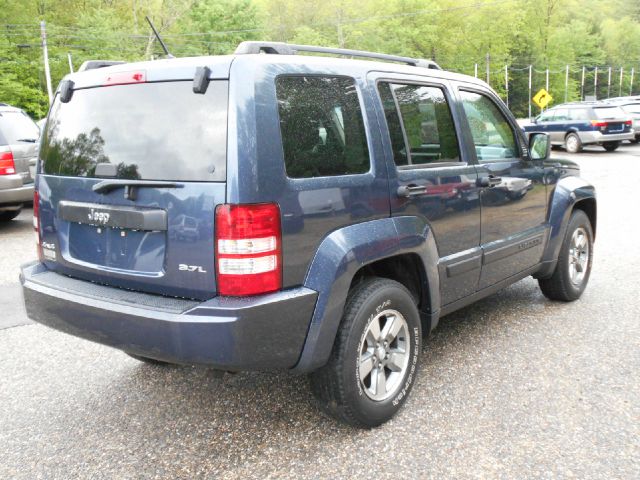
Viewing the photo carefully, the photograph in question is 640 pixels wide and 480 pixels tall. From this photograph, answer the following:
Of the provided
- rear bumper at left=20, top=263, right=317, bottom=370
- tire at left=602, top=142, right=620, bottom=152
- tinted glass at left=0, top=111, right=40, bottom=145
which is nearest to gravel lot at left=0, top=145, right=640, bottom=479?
rear bumper at left=20, top=263, right=317, bottom=370

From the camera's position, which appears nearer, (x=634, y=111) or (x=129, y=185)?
(x=129, y=185)

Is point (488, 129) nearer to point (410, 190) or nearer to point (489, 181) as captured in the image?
point (489, 181)

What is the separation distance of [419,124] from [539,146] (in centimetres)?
156

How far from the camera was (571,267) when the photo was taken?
516cm

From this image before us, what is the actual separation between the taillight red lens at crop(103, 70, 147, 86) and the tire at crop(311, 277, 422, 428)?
1.43m

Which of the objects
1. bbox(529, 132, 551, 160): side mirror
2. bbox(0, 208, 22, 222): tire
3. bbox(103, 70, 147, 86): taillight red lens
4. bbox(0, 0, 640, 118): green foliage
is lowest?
bbox(0, 208, 22, 222): tire

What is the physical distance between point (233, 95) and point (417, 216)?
128 cm

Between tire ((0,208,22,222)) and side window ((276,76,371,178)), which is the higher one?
side window ((276,76,371,178))

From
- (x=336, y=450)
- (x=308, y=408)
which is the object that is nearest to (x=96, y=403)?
(x=308, y=408)

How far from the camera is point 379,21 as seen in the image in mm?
68938

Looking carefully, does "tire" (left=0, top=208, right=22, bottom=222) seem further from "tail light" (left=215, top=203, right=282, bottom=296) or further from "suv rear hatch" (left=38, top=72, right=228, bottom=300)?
"tail light" (left=215, top=203, right=282, bottom=296)

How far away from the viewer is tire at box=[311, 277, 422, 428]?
294 cm

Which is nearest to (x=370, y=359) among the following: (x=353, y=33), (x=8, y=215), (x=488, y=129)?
(x=488, y=129)

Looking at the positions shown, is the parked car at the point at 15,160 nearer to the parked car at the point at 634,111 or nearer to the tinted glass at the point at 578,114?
the tinted glass at the point at 578,114
